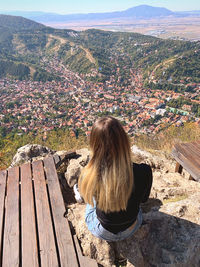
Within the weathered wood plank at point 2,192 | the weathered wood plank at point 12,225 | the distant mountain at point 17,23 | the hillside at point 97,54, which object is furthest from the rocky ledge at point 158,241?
the distant mountain at point 17,23

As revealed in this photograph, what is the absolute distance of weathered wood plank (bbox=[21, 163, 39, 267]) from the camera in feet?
4.97

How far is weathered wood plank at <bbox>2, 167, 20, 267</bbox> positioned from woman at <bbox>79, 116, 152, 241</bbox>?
0.69 meters

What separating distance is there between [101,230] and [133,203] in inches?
15.3

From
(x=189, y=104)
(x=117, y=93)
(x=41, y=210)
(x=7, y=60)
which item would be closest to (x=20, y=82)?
(x=7, y=60)

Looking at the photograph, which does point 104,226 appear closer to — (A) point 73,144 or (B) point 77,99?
(A) point 73,144

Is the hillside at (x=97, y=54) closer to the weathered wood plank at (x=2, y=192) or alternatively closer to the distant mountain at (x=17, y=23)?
the distant mountain at (x=17, y=23)

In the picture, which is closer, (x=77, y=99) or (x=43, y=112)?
(x=43, y=112)

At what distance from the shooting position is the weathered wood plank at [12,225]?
1512 millimetres

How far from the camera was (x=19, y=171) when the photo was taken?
2500 mm

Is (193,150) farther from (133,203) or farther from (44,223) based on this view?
(44,223)

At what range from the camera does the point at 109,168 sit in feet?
4.01

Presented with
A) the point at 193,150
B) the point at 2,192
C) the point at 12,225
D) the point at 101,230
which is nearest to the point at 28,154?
the point at 2,192

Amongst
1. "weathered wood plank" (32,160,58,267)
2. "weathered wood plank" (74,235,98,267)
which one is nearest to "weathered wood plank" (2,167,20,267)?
"weathered wood plank" (32,160,58,267)

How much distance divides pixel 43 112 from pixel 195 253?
3260 cm
